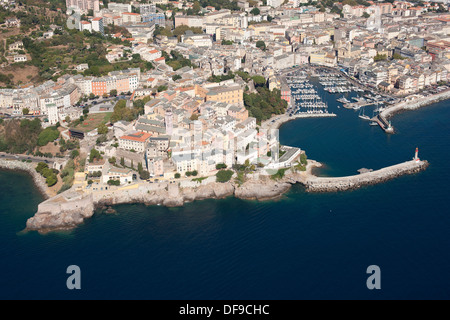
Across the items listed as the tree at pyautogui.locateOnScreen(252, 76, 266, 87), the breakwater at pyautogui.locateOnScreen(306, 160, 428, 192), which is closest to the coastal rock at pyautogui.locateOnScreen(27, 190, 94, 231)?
the breakwater at pyautogui.locateOnScreen(306, 160, 428, 192)

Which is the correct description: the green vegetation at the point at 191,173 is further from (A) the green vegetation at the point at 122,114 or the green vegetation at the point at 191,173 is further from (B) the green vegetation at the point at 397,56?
(B) the green vegetation at the point at 397,56

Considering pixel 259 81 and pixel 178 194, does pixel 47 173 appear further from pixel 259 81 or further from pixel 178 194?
pixel 259 81

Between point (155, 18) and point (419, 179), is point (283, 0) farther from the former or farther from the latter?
point (419, 179)

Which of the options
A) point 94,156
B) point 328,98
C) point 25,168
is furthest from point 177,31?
point 94,156

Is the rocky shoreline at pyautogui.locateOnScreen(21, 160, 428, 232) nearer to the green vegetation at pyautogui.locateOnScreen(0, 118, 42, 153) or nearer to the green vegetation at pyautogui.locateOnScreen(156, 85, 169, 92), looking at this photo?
the green vegetation at pyautogui.locateOnScreen(0, 118, 42, 153)

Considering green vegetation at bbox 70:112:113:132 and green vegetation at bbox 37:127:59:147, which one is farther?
green vegetation at bbox 70:112:113:132

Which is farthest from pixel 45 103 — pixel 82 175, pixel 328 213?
pixel 328 213
